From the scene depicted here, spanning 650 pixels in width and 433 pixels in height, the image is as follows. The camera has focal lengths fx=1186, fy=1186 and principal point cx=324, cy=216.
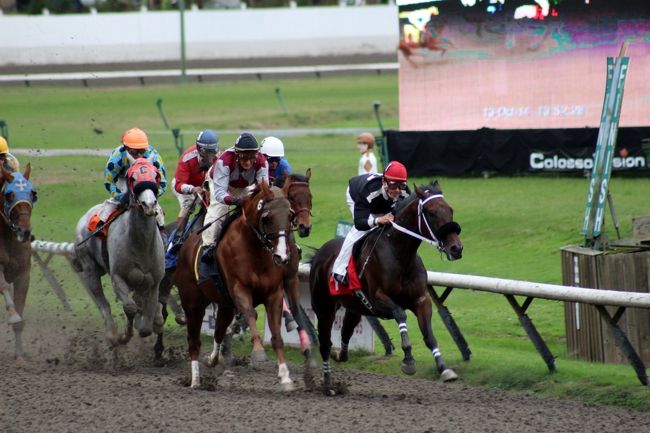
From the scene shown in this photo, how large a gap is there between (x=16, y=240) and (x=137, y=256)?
76.0 inches

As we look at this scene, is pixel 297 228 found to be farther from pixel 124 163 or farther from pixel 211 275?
pixel 124 163

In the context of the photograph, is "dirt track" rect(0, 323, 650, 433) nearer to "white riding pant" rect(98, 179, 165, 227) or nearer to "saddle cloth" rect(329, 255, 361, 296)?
"saddle cloth" rect(329, 255, 361, 296)

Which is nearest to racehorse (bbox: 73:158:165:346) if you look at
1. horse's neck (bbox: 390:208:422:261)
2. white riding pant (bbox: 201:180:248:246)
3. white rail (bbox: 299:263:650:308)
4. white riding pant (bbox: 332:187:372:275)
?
white riding pant (bbox: 201:180:248:246)

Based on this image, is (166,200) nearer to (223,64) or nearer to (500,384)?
(500,384)

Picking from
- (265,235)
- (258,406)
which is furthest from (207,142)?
(258,406)

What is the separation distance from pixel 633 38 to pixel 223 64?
3202cm

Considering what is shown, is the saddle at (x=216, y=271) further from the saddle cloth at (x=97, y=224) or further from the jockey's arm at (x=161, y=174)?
the saddle cloth at (x=97, y=224)

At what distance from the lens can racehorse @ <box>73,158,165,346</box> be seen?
10844 millimetres

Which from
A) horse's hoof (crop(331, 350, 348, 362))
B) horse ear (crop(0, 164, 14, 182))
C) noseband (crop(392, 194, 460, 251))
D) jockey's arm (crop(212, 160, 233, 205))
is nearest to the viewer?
noseband (crop(392, 194, 460, 251))

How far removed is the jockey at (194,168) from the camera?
1161 centimetres

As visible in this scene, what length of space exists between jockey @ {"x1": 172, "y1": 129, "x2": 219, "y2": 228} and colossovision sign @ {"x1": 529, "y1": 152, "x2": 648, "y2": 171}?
1190 centimetres

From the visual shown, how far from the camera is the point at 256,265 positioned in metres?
9.92

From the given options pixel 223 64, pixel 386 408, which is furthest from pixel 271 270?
pixel 223 64

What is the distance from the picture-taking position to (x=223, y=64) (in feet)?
175
